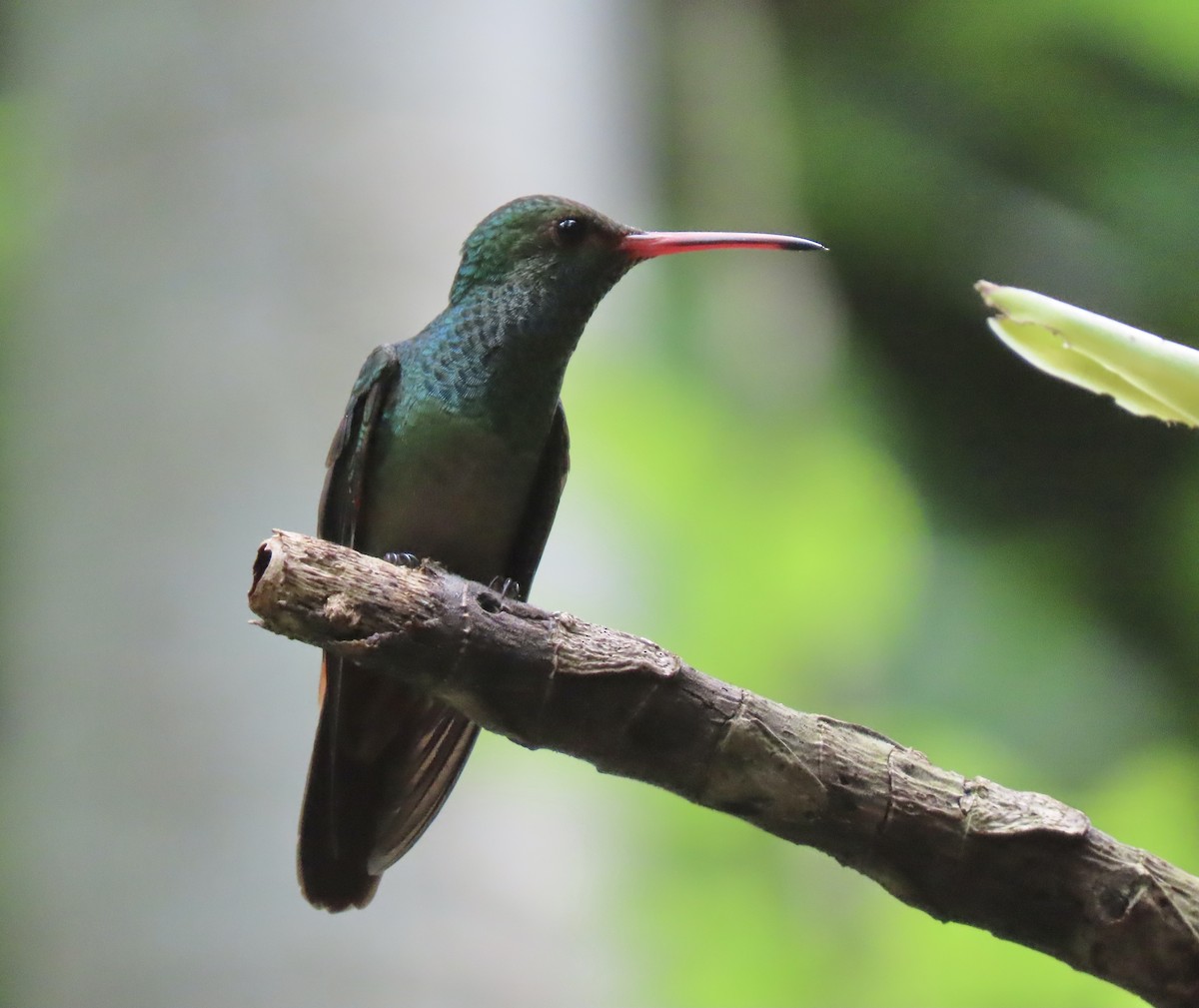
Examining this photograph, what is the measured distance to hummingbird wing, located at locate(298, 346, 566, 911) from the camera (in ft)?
6.72

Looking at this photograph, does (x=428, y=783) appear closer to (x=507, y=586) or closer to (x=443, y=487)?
(x=507, y=586)

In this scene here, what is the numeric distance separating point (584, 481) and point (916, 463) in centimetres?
179

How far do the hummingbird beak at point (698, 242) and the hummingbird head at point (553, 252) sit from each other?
0.02 meters

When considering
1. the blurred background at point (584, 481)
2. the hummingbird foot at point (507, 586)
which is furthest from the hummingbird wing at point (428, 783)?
the blurred background at point (584, 481)

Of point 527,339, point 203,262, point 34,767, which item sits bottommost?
point 34,767

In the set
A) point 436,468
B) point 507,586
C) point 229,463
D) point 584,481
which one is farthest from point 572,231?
point 229,463

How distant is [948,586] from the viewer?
4.12m

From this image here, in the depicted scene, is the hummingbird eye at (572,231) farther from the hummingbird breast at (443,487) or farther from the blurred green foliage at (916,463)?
the blurred green foliage at (916,463)

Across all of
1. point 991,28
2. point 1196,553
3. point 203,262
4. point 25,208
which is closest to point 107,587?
point 203,262

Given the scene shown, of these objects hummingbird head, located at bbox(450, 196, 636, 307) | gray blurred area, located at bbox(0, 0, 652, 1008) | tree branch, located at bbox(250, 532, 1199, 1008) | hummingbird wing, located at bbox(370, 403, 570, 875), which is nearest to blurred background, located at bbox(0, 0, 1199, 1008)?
gray blurred area, located at bbox(0, 0, 652, 1008)

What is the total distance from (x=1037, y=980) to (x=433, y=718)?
1.32 meters

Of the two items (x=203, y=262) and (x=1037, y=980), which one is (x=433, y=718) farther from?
(x=203, y=262)

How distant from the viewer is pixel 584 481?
318 cm

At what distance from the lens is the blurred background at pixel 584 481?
9.52ft
